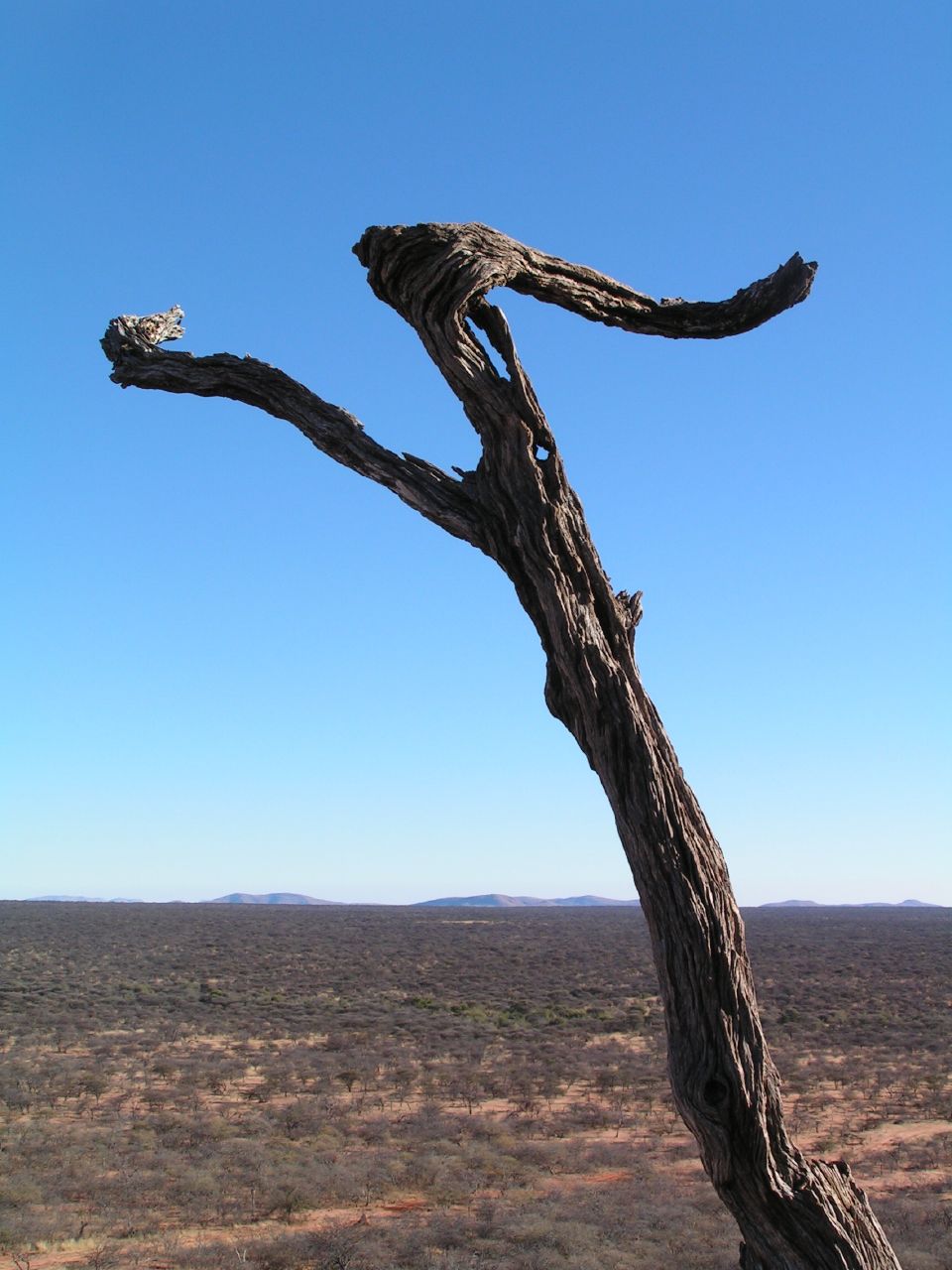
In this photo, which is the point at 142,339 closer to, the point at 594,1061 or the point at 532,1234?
the point at 532,1234

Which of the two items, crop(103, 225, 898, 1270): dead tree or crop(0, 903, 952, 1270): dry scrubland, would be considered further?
crop(0, 903, 952, 1270): dry scrubland

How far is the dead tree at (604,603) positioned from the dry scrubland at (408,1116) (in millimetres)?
8338

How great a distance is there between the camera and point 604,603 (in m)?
3.46

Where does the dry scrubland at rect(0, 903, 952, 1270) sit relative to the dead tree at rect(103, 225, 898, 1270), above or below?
below

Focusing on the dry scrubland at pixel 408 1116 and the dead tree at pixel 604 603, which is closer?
the dead tree at pixel 604 603

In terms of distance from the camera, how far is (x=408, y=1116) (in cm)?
1609

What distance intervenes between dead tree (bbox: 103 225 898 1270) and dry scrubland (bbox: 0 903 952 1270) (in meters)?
8.34

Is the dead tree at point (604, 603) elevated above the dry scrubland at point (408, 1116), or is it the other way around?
the dead tree at point (604, 603)

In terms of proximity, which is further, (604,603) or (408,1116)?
(408,1116)

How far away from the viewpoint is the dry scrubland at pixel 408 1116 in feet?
35.7

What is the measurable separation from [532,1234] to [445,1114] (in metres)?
5.57

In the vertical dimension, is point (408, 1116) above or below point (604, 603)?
below

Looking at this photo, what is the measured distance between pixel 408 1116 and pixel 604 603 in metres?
15.0

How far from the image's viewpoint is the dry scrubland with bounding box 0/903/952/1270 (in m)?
10.9
